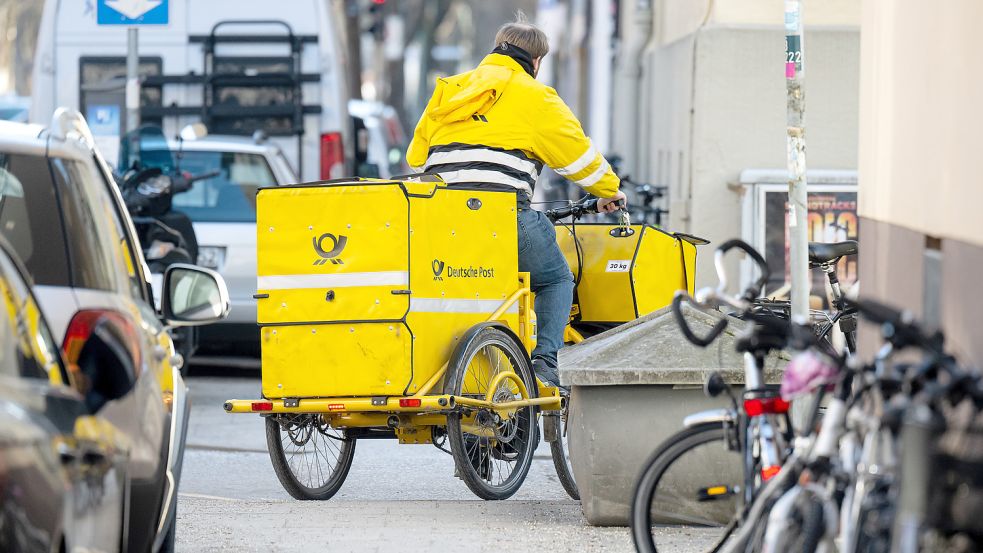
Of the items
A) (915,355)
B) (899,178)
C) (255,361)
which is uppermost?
(899,178)

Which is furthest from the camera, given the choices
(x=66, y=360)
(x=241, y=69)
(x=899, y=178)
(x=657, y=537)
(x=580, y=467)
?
(x=241, y=69)

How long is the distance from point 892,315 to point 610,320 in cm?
438

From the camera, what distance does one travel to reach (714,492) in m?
5.55

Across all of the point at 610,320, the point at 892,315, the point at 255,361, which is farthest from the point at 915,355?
the point at 255,361

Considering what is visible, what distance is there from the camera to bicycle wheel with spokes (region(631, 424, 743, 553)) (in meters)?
5.55

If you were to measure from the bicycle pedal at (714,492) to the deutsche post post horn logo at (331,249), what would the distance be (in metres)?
2.20

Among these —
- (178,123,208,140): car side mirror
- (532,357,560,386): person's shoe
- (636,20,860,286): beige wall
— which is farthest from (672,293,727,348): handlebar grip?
(636,20,860,286): beige wall

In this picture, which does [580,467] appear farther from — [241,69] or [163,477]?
[241,69]

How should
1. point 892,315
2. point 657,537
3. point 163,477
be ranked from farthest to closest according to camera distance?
point 657,537 → point 163,477 → point 892,315

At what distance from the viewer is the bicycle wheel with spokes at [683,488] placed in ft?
18.2

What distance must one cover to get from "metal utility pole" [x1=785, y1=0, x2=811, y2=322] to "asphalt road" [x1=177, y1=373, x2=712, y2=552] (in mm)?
1282

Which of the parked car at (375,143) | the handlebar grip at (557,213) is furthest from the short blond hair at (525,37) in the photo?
the parked car at (375,143)

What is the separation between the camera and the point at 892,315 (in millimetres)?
4297

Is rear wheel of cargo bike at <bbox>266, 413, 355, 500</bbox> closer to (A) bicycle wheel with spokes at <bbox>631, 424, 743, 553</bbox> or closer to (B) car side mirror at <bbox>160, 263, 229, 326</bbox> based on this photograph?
(B) car side mirror at <bbox>160, 263, 229, 326</bbox>
